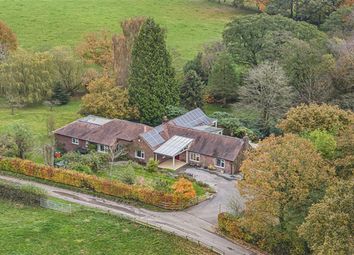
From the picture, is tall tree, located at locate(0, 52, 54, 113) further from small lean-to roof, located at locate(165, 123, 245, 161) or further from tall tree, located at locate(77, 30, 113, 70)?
small lean-to roof, located at locate(165, 123, 245, 161)

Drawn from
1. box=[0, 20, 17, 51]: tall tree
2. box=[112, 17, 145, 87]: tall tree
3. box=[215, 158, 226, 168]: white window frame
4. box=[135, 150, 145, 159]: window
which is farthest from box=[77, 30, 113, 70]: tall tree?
box=[215, 158, 226, 168]: white window frame

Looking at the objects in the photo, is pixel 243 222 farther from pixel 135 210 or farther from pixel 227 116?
pixel 227 116

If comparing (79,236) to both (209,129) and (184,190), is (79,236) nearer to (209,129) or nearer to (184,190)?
(184,190)

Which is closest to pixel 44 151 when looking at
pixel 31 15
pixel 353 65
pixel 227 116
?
pixel 227 116

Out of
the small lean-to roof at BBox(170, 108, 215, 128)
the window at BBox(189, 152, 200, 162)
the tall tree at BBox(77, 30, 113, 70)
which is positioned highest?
the tall tree at BBox(77, 30, 113, 70)

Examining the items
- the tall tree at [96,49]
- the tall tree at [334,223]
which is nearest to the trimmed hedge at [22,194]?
the tall tree at [334,223]
